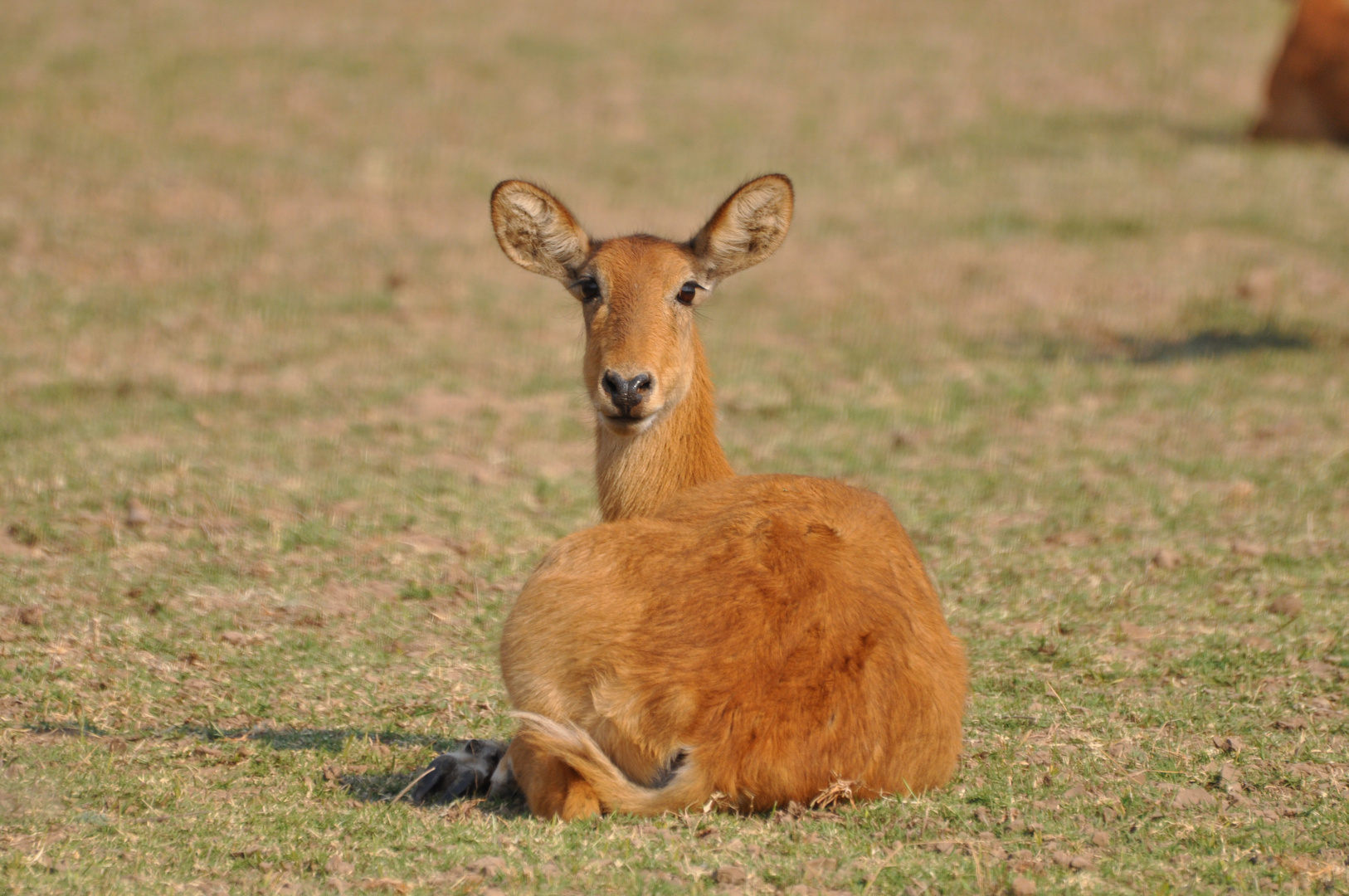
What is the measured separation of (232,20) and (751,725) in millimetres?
18939

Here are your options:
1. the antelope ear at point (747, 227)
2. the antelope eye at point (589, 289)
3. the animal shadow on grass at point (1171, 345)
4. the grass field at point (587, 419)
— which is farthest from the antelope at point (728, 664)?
the animal shadow on grass at point (1171, 345)

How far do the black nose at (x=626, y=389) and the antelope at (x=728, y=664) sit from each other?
0.43 metres

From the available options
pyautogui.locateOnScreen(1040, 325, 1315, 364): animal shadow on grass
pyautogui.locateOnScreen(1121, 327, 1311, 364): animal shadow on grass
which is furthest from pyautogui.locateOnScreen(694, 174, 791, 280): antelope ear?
pyautogui.locateOnScreen(1121, 327, 1311, 364): animal shadow on grass

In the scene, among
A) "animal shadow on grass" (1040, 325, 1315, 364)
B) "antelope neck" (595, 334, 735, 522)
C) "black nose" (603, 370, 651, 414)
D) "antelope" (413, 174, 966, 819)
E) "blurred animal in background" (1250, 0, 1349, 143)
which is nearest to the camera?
"antelope" (413, 174, 966, 819)

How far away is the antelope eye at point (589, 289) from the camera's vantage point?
20.8 ft

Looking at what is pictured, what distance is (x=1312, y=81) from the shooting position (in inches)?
734

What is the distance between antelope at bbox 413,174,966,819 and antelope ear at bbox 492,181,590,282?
142 cm

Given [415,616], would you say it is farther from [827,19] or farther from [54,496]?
[827,19]

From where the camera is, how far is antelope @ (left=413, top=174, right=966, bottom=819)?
457 centimetres

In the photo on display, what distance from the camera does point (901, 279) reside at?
49.2 feet

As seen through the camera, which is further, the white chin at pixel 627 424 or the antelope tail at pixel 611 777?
the white chin at pixel 627 424

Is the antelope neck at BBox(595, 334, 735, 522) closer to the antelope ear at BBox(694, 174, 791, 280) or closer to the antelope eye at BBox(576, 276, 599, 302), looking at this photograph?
the antelope eye at BBox(576, 276, 599, 302)

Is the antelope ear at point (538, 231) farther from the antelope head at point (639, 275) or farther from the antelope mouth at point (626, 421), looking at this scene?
the antelope mouth at point (626, 421)

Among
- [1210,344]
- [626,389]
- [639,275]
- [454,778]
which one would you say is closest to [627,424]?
[626,389]
